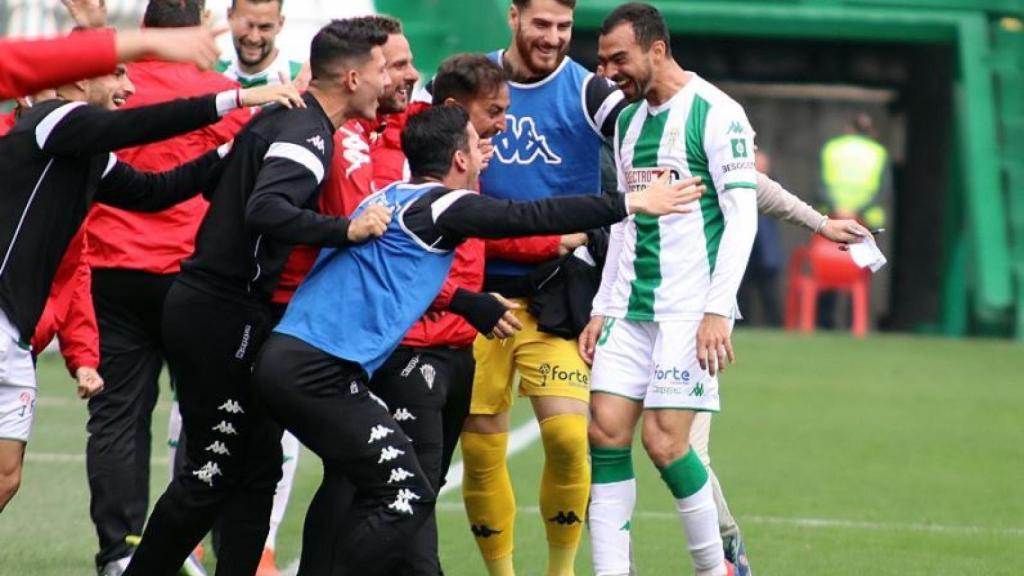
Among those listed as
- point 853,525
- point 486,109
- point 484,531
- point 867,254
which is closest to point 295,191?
point 486,109

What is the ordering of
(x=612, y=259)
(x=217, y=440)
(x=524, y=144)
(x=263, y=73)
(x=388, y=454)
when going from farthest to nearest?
(x=263, y=73) < (x=524, y=144) < (x=612, y=259) < (x=217, y=440) < (x=388, y=454)

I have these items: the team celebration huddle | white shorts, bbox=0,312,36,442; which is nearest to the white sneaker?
the team celebration huddle

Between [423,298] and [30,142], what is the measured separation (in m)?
1.32

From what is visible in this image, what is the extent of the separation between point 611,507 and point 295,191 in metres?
1.74

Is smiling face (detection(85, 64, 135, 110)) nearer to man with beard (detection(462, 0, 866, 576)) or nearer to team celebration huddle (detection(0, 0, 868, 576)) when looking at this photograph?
team celebration huddle (detection(0, 0, 868, 576))

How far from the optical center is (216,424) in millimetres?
6863

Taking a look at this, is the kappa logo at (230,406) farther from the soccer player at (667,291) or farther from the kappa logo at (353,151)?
the soccer player at (667,291)

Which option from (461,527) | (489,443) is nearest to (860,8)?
(461,527)

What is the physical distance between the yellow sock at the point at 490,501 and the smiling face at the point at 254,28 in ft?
6.29

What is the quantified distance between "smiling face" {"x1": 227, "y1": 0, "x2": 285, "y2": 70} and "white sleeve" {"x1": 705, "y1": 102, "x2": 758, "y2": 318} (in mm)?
2191

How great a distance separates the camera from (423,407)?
7.16 metres

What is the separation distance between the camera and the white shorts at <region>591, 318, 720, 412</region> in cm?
724

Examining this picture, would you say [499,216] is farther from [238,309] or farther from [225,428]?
[225,428]

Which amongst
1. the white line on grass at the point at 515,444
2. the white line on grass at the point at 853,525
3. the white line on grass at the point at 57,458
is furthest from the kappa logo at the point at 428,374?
the white line on grass at the point at 57,458
